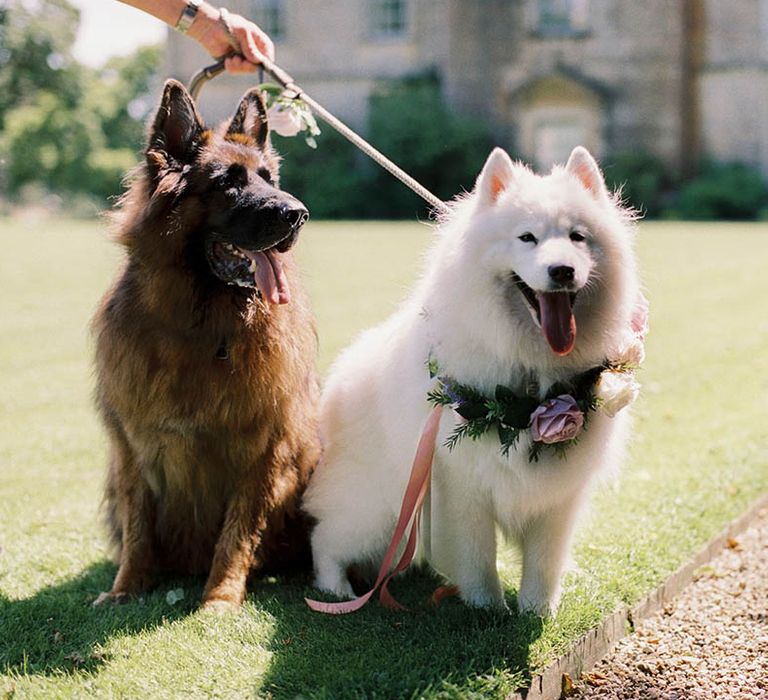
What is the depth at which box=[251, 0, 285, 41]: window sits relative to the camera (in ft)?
103

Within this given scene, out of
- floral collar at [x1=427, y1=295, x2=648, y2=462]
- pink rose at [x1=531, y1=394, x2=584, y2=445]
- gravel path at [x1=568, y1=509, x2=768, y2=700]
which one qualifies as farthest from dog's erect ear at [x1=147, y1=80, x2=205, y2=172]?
gravel path at [x1=568, y1=509, x2=768, y2=700]

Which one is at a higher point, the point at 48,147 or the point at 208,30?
the point at 48,147

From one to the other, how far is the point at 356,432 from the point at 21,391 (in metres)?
5.54

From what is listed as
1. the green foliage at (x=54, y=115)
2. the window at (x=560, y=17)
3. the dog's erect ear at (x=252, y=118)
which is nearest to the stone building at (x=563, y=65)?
the window at (x=560, y=17)

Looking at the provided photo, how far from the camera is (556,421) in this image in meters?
3.40

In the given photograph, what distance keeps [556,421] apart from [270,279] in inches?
47.4

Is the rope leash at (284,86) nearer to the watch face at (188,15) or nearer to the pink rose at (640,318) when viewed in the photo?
the watch face at (188,15)

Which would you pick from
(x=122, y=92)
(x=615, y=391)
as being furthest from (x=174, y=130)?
(x=122, y=92)

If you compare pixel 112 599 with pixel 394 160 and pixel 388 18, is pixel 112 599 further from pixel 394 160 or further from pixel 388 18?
pixel 388 18

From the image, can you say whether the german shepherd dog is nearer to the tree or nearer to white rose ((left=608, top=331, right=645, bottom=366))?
white rose ((left=608, top=331, right=645, bottom=366))

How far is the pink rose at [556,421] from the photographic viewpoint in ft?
11.1

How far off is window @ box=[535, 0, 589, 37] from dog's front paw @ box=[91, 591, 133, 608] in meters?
28.5

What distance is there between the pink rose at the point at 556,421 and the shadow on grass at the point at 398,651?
76 centimetres

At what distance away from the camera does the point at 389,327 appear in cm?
423
